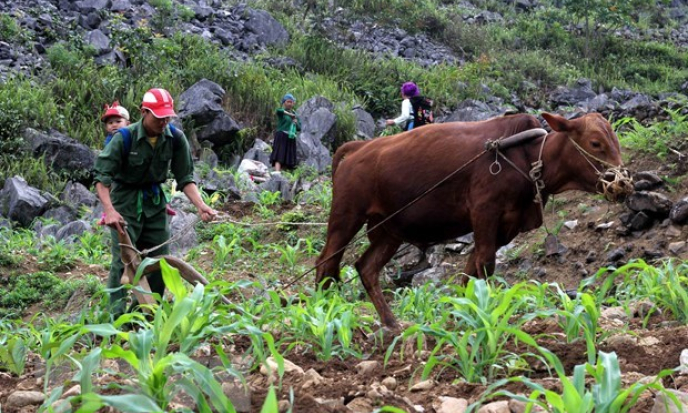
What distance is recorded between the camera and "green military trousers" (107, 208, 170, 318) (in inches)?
240

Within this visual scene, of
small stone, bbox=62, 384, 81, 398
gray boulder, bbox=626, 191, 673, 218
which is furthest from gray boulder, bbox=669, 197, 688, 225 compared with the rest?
small stone, bbox=62, 384, 81, 398

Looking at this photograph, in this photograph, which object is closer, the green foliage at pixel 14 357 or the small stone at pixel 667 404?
the small stone at pixel 667 404

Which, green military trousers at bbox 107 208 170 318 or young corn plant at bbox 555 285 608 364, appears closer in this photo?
young corn plant at bbox 555 285 608 364

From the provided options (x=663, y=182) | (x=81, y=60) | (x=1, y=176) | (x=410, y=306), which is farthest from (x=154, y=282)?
(x=81, y=60)

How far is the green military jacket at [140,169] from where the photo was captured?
5883 millimetres

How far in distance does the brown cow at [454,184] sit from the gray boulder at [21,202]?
6.51 m

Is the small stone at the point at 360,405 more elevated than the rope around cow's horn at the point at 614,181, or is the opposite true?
the small stone at the point at 360,405

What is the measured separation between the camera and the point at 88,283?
339 inches

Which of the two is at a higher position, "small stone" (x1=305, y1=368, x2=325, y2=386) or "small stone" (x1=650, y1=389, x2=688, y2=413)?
"small stone" (x1=650, y1=389, x2=688, y2=413)

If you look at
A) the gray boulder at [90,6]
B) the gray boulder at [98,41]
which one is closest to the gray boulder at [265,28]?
the gray boulder at [90,6]

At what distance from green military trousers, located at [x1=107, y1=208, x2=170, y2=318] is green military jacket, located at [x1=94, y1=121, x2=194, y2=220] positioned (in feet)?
0.20

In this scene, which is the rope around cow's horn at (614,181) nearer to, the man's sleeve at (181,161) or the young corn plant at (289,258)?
the man's sleeve at (181,161)

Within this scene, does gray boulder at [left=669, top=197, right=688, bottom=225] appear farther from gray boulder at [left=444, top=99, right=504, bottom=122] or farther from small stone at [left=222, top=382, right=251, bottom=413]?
gray boulder at [left=444, top=99, right=504, bottom=122]

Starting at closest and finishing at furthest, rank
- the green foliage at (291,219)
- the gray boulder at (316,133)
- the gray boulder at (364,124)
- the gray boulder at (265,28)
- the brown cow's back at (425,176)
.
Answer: the brown cow's back at (425,176)
the green foliage at (291,219)
the gray boulder at (316,133)
the gray boulder at (364,124)
the gray boulder at (265,28)
